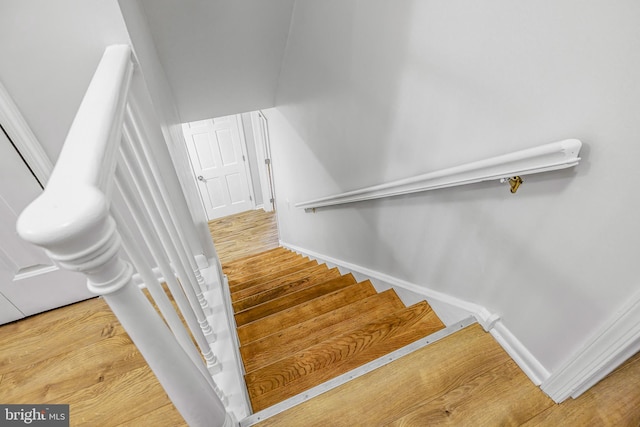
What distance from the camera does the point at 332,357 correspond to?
1293 millimetres

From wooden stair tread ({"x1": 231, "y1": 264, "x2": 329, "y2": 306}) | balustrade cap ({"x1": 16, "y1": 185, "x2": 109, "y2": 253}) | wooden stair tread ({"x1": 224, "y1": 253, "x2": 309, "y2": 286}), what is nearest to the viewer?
balustrade cap ({"x1": 16, "y1": 185, "x2": 109, "y2": 253})

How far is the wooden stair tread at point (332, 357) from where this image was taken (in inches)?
47.4

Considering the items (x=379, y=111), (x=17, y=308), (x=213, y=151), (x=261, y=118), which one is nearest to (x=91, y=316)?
(x=17, y=308)

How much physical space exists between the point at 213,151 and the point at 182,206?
12.8ft

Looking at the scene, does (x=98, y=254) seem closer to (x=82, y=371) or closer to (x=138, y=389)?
(x=138, y=389)

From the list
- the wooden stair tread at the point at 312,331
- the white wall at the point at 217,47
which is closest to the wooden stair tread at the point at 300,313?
the wooden stair tread at the point at 312,331

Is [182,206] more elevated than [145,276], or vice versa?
[145,276]

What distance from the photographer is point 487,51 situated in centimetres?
87

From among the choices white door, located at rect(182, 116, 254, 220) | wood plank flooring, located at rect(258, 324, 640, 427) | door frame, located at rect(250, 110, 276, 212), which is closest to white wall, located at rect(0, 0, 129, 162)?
wood plank flooring, located at rect(258, 324, 640, 427)

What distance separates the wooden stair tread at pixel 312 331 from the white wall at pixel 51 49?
1271mm

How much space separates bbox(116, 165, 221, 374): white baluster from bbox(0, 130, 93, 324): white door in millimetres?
646

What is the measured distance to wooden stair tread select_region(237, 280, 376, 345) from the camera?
172 cm

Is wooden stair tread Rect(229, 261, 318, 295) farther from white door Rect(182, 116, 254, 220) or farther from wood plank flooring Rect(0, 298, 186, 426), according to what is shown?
white door Rect(182, 116, 254, 220)

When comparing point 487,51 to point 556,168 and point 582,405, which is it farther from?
point 582,405
